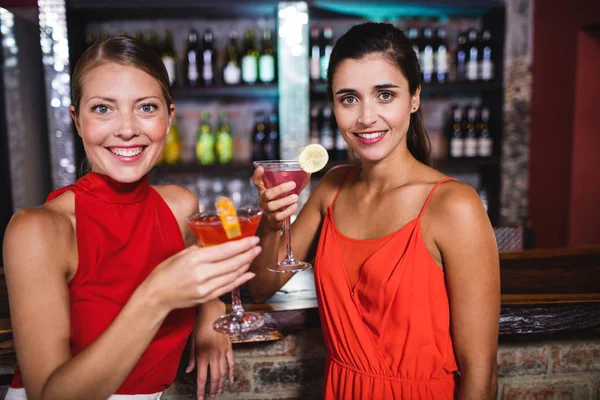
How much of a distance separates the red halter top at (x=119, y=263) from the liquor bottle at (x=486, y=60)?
9.54 feet

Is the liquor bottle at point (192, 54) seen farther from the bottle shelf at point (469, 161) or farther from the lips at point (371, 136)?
the lips at point (371, 136)

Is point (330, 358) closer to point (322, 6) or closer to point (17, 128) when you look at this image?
point (322, 6)

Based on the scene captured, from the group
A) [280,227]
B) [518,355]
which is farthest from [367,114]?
[518,355]

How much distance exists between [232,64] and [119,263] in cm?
257

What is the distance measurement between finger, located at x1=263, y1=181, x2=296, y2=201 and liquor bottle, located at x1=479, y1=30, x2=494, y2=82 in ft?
8.60

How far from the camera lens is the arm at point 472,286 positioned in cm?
118

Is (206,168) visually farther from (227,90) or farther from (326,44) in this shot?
(326,44)

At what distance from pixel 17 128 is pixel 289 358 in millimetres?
2692

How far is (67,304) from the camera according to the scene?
0.96 m

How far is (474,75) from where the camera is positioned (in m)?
3.40

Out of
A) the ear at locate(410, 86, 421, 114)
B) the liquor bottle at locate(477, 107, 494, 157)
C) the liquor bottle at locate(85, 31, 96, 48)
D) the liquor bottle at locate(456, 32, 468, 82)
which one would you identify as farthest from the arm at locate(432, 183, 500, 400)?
the liquor bottle at locate(85, 31, 96, 48)

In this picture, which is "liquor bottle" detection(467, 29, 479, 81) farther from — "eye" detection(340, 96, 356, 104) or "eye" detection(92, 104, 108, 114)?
"eye" detection(92, 104, 108, 114)

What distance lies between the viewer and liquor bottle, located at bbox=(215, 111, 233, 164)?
355 centimetres

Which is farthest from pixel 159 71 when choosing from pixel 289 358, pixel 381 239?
pixel 289 358
